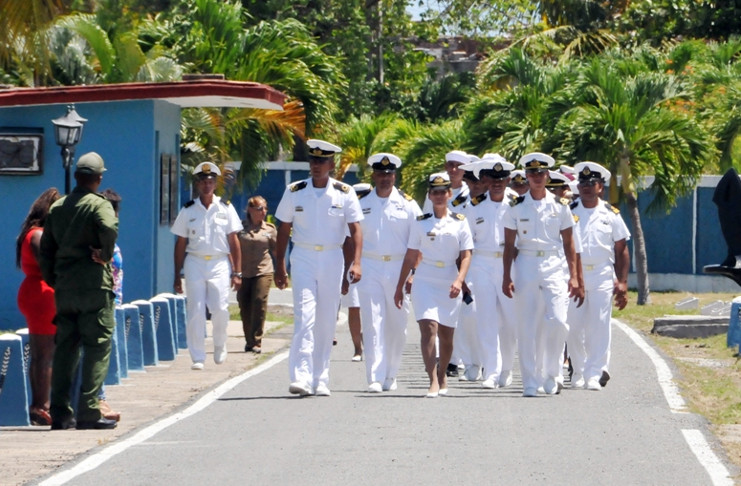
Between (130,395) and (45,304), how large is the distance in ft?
6.75

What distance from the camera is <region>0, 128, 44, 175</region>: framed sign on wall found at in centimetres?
1944

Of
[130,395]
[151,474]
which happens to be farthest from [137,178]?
[151,474]

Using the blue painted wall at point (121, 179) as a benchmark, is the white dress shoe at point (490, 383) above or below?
below

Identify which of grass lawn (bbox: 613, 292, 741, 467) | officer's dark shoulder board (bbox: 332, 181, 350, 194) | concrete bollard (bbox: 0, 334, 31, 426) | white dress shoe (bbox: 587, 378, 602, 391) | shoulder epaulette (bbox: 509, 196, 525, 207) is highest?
officer's dark shoulder board (bbox: 332, 181, 350, 194)

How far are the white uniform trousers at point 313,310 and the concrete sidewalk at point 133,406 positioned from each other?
3.30 ft

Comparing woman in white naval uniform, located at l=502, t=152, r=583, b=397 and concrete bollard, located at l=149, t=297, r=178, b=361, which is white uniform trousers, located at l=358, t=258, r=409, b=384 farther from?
concrete bollard, located at l=149, t=297, r=178, b=361

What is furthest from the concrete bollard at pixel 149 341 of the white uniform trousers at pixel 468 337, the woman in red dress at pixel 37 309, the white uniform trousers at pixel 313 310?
the woman in red dress at pixel 37 309

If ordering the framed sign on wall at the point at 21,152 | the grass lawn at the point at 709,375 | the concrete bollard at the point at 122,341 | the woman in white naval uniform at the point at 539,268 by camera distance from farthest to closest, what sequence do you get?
the framed sign on wall at the point at 21,152, the concrete bollard at the point at 122,341, the woman in white naval uniform at the point at 539,268, the grass lawn at the point at 709,375

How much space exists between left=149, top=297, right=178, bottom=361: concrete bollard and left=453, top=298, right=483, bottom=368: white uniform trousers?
11.5 ft

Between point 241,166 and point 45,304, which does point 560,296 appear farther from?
point 241,166

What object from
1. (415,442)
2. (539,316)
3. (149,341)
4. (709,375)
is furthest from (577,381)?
(149,341)

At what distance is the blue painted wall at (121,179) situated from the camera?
19.2m

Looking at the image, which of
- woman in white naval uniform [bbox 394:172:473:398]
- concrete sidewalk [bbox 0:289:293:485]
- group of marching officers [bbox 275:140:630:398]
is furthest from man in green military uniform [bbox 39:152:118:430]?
woman in white naval uniform [bbox 394:172:473:398]

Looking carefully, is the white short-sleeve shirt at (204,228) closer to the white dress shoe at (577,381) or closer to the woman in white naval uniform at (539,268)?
the woman in white naval uniform at (539,268)
